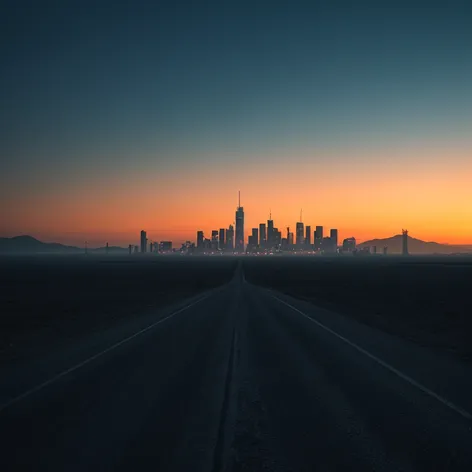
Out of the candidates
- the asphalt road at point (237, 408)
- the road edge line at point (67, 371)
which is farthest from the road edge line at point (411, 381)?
the road edge line at point (67, 371)

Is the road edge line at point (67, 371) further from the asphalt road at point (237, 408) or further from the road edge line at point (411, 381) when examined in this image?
the road edge line at point (411, 381)

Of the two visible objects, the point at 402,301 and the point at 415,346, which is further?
the point at 402,301

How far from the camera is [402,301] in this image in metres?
38.2

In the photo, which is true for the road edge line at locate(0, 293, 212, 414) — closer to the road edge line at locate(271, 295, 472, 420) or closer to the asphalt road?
the asphalt road

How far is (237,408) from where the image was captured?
8930 millimetres

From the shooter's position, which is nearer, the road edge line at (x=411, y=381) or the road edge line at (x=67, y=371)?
the road edge line at (x=411, y=381)

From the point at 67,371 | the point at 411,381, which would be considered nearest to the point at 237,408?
the point at 411,381

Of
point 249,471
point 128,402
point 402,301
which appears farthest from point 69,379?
point 402,301

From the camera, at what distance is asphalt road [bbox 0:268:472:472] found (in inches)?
264

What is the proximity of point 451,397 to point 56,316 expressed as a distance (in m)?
22.7

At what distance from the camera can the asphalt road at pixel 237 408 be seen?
6699 millimetres

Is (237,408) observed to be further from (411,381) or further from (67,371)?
(67,371)

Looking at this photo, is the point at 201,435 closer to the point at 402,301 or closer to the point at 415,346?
the point at 415,346

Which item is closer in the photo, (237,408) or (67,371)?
(237,408)
